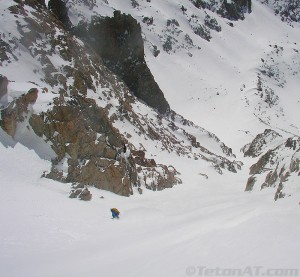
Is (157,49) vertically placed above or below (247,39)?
below

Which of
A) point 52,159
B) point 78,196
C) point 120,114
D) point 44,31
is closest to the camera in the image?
point 78,196

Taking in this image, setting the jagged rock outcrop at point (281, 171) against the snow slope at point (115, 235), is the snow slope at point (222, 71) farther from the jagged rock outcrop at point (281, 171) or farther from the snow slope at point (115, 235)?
the snow slope at point (115, 235)

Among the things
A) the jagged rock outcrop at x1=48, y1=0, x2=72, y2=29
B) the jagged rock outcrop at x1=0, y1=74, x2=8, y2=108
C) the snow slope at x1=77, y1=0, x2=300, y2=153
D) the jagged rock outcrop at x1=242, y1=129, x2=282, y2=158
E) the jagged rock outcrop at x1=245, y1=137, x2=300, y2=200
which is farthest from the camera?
the snow slope at x1=77, y1=0, x2=300, y2=153

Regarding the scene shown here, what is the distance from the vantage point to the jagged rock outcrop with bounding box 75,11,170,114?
38.9 meters

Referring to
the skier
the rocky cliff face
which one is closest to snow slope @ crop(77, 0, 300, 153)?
the rocky cliff face

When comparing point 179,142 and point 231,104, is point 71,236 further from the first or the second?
point 231,104

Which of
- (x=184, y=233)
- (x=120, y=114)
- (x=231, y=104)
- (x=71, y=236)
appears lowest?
(x=231, y=104)

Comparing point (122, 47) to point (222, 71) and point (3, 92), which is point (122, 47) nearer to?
point (3, 92)

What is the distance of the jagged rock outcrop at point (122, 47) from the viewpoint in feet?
128

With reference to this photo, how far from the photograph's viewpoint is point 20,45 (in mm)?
Result: 25188

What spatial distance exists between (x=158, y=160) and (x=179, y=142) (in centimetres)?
804

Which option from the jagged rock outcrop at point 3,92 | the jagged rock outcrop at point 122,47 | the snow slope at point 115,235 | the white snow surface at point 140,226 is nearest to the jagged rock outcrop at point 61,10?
the jagged rock outcrop at point 122,47

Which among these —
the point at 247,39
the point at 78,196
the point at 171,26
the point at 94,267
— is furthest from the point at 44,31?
the point at 247,39

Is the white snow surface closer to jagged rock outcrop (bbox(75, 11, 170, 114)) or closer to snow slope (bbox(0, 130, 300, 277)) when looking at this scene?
snow slope (bbox(0, 130, 300, 277))
